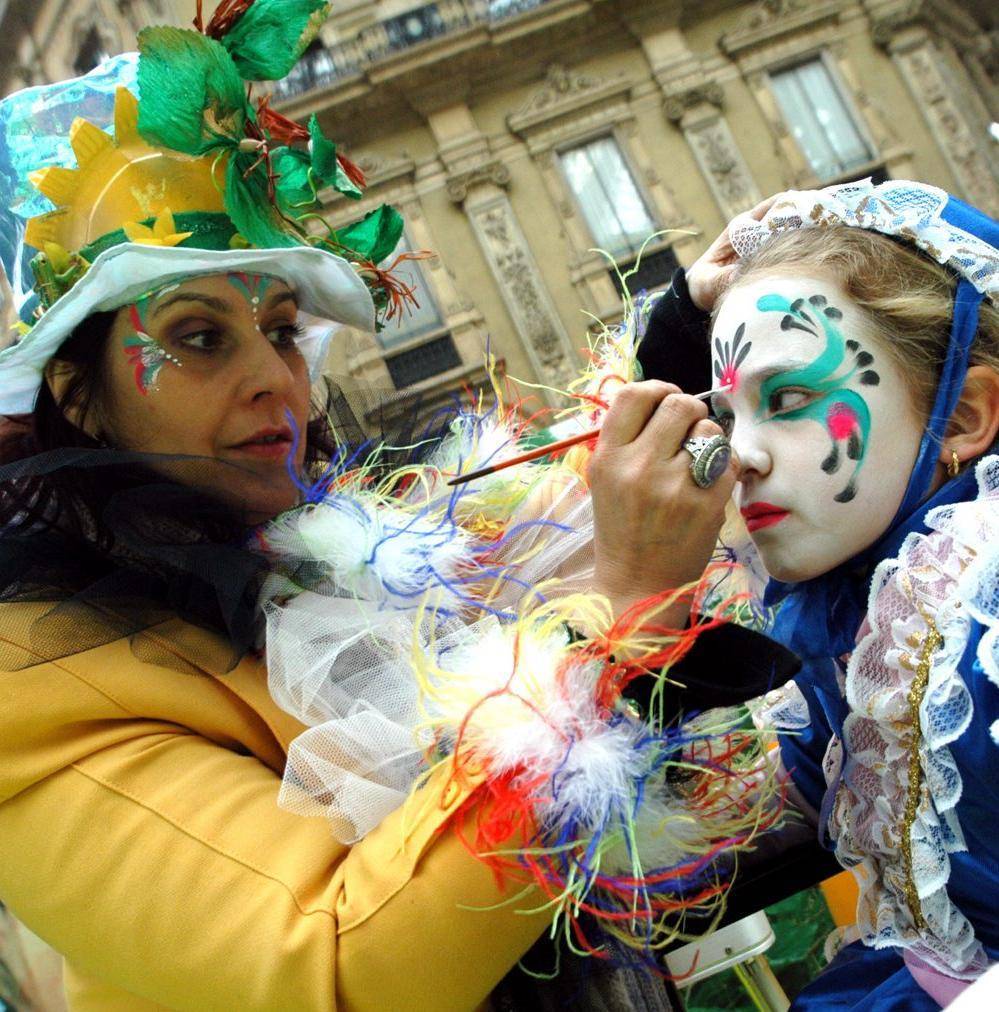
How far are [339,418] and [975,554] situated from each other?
1.02 metres

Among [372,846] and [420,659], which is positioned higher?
[420,659]

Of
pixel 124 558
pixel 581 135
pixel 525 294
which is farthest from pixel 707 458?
pixel 581 135

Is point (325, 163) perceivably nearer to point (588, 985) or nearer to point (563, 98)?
point (588, 985)

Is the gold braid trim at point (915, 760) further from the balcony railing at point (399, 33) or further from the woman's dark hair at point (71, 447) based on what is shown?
the balcony railing at point (399, 33)

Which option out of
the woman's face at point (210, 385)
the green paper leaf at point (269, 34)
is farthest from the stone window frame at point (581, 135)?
the woman's face at point (210, 385)

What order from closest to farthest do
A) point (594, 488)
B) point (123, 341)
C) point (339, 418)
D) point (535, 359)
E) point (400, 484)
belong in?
point (594, 488) → point (123, 341) → point (400, 484) → point (339, 418) → point (535, 359)

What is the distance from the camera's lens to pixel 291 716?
112 centimetres

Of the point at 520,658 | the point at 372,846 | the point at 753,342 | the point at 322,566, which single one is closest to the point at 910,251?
the point at 753,342

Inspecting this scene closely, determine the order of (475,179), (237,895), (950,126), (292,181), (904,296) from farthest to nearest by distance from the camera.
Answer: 1. (950,126)
2. (475,179)
3. (292,181)
4. (904,296)
5. (237,895)

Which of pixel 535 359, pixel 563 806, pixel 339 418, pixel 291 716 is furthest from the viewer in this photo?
pixel 535 359

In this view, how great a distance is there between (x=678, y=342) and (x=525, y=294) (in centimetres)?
788

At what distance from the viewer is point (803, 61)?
9.59 metres

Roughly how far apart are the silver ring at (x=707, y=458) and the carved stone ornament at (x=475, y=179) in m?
8.89

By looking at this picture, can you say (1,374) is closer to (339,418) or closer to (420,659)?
(339,418)
